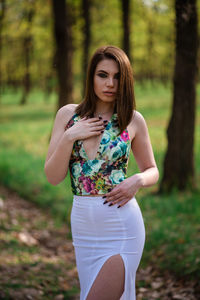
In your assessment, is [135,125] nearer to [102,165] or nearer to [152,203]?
[102,165]

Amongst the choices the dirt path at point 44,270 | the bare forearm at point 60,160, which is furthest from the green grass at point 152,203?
the bare forearm at point 60,160

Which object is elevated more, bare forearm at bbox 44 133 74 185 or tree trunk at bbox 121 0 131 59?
tree trunk at bbox 121 0 131 59

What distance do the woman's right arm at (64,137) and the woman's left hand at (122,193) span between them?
35cm

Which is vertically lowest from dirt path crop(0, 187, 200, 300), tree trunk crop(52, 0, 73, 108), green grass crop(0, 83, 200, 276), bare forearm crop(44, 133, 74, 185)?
dirt path crop(0, 187, 200, 300)

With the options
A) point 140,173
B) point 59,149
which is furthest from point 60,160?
point 140,173

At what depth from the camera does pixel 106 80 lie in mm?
2568

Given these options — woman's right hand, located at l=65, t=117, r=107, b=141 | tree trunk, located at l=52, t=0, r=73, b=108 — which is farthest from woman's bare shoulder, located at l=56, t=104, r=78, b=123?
tree trunk, located at l=52, t=0, r=73, b=108

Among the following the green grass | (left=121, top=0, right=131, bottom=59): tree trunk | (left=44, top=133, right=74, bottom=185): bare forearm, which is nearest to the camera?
(left=44, top=133, right=74, bottom=185): bare forearm

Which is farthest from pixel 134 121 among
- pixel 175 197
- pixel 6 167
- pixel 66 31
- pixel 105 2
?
pixel 105 2

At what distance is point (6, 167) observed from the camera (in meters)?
10.4

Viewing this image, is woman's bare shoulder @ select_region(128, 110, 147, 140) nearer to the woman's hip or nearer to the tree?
the woman's hip

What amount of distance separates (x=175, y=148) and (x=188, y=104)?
0.91 metres

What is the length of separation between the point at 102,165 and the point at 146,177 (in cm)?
36

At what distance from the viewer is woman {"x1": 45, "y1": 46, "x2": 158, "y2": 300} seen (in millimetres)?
2469
